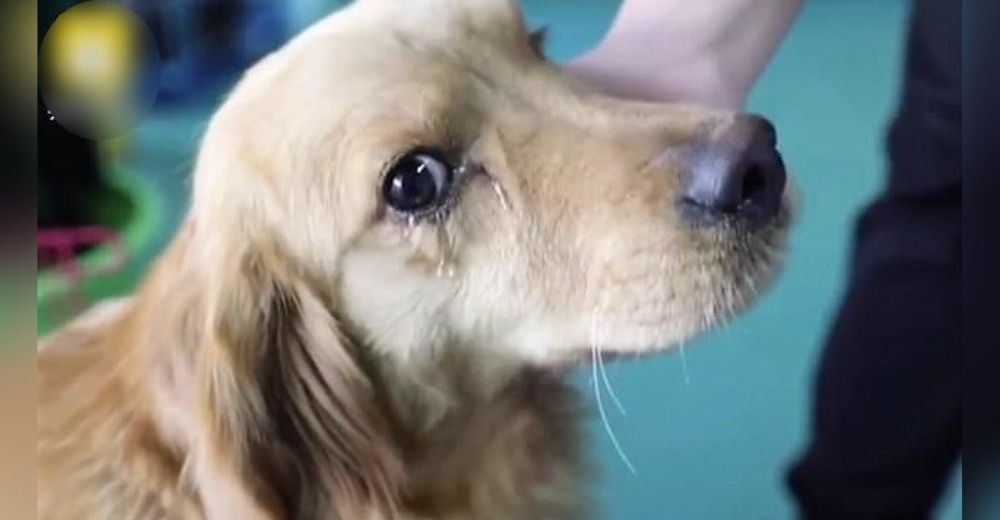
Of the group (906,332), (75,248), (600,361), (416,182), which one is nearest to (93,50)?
(75,248)

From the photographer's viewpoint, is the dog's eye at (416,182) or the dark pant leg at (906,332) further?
the dark pant leg at (906,332)

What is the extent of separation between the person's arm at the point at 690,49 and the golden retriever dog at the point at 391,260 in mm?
61

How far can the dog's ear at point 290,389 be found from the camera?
0.72m

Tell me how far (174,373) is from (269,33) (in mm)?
192

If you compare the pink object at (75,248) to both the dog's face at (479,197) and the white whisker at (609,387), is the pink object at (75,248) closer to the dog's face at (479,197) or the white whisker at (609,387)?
the dog's face at (479,197)

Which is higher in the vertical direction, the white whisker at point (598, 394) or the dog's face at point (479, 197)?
the dog's face at point (479, 197)

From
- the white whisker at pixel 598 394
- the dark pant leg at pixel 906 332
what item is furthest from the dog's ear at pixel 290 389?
the dark pant leg at pixel 906 332

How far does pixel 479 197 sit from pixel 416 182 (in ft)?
0.12

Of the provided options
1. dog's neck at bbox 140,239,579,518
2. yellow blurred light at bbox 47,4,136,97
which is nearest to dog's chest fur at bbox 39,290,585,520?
dog's neck at bbox 140,239,579,518

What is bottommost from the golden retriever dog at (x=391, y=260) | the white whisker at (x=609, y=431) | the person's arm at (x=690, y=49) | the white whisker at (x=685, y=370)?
the white whisker at (x=609, y=431)

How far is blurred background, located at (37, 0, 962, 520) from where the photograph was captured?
784 millimetres

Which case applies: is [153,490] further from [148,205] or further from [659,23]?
[659,23]

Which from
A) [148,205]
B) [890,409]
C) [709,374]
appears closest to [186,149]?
[148,205]

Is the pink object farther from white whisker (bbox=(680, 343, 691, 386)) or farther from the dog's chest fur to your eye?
white whisker (bbox=(680, 343, 691, 386))
